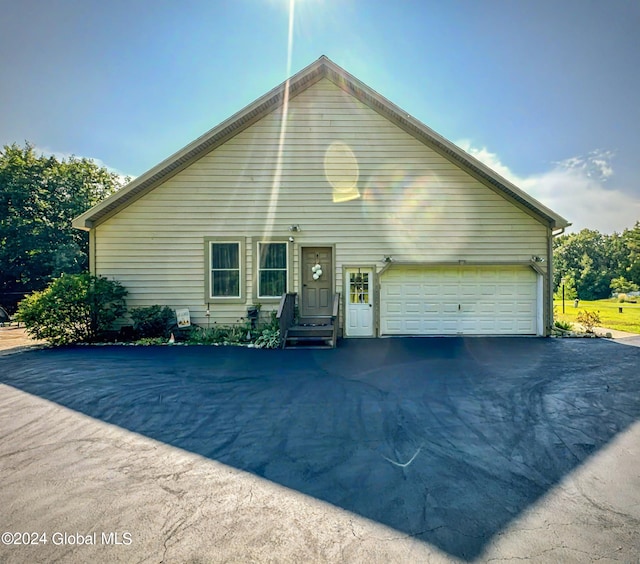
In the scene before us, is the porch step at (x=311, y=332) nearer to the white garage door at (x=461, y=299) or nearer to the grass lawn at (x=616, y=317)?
the white garage door at (x=461, y=299)

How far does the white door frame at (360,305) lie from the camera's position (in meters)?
9.96

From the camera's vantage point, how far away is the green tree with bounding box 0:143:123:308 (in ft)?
60.0

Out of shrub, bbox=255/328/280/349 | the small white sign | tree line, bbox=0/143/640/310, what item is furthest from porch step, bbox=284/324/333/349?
tree line, bbox=0/143/640/310

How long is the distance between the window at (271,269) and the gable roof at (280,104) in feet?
11.2

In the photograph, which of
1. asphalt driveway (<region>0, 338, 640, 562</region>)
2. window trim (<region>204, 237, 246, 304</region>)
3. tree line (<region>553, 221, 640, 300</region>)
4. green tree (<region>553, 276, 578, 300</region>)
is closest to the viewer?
asphalt driveway (<region>0, 338, 640, 562</region>)

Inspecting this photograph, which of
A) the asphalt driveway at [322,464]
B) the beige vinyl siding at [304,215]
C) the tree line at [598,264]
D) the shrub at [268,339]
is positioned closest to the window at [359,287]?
the beige vinyl siding at [304,215]

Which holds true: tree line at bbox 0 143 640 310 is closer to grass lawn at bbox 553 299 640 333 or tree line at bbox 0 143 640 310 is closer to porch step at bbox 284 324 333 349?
porch step at bbox 284 324 333 349

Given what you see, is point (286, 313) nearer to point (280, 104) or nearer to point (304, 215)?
point (304, 215)

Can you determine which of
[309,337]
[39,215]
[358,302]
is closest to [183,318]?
[309,337]

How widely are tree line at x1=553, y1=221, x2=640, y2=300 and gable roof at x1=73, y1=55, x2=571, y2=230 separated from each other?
26.9 meters

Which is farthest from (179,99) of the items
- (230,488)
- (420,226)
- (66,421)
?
(230,488)

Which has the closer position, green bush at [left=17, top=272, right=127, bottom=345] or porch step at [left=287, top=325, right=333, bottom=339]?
green bush at [left=17, top=272, right=127, bottom=345]

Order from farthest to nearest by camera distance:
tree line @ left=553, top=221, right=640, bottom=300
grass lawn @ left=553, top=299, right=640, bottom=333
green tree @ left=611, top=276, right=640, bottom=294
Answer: tree line @ left=553, top=221, right=640, bottom=300, green tree @ left=611, top=276, right=640, bottom=294, grass lawn @ left=553, top=299, right=640, bottom=333

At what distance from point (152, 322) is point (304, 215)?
5476 mm
